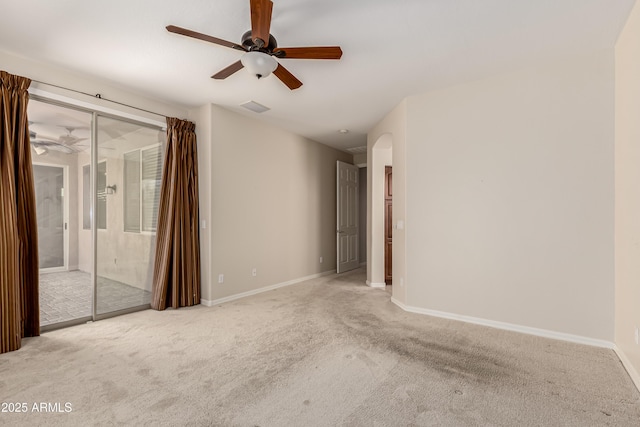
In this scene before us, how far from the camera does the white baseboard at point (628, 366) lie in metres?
2.22

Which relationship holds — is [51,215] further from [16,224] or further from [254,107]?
[254,107]

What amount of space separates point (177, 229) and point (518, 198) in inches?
156

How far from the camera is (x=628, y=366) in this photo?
241cm

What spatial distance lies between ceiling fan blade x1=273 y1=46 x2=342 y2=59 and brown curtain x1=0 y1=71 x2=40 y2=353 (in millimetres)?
2517

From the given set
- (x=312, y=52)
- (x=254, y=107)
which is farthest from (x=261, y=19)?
(x=254, y=107)

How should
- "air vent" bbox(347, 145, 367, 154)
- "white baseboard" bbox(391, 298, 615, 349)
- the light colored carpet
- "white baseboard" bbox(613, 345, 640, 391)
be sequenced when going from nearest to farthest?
the light colored carpet → "white baseboard" bbox(613, 345, 640, 391) → "white baseboard" bbox(391, 298, 615, 349) → "air vent" bbox(347, 145, 367, 154)

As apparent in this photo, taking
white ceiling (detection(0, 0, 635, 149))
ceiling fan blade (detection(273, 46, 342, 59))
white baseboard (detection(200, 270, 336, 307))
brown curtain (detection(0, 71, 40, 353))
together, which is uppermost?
white ceiling (detection(0, 0, 635, 149))

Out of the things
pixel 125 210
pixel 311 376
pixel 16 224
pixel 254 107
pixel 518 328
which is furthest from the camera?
pixel 254 107

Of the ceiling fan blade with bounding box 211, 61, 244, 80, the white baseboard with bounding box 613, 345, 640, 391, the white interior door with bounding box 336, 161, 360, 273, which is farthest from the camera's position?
the white interior door with bounding box 336, 161, 360, 273

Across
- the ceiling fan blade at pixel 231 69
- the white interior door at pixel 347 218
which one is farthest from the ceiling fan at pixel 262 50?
the white interior door at pixel 347 218

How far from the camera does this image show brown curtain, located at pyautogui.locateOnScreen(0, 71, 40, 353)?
2.75 meters

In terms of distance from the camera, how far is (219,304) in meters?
4.24

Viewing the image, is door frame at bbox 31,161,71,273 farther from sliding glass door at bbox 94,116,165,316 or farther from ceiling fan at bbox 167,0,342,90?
ceiling fan at bbox 167,0,342,90

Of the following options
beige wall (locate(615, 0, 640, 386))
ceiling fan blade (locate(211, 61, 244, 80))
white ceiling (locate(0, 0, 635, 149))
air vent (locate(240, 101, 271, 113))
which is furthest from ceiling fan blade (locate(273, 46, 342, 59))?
beige wall (locate(615, 0, 640, 386))
